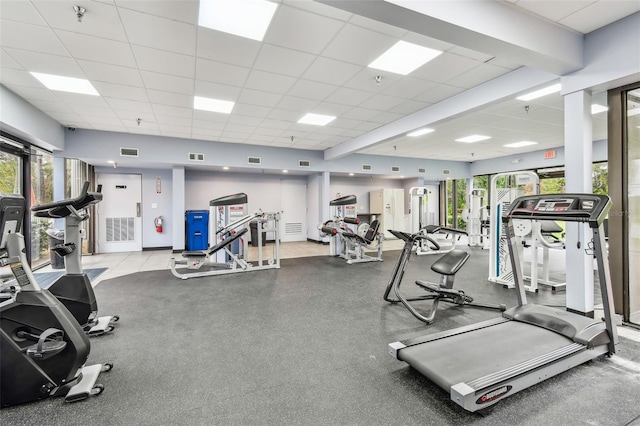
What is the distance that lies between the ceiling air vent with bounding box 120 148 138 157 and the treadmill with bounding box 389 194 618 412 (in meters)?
6.90

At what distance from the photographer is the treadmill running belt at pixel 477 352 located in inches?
72.1

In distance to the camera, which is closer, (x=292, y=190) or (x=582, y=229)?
(x=582, y=229)

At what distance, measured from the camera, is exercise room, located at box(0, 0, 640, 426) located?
5.91ft

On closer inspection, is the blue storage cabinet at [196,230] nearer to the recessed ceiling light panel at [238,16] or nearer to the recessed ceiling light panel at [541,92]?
the recessed ceiling light panel at [238,16]

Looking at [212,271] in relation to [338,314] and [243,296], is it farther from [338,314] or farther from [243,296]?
[338,314]

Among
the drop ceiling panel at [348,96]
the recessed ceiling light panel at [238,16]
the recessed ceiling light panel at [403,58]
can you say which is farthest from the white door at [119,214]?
the recessed ceiling light panel at [403,58]

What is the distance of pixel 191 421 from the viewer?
1628 millimetres

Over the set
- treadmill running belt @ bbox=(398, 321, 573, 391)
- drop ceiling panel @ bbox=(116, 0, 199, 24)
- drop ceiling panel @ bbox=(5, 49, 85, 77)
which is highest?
drop ceiling panel @ bbox=(5, 49, 85, 77)

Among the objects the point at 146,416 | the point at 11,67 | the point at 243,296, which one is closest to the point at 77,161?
the point at 11,67

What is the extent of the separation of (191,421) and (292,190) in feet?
27.4

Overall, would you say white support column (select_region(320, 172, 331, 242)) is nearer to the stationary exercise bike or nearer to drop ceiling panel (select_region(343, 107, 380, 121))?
drop ceiling panel (select_region(343, 107, 380, 121))

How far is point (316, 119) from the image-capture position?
5.52m

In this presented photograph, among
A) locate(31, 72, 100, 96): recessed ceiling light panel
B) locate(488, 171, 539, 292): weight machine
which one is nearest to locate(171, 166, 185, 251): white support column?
locate(31, 72, 100, 96): recessed ceiling light panel

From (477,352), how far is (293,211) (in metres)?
8.06
